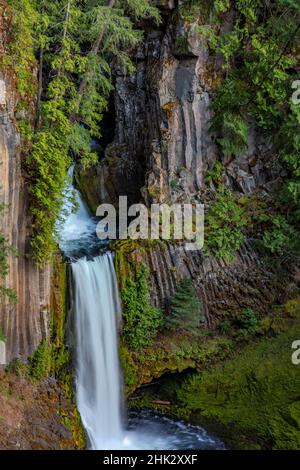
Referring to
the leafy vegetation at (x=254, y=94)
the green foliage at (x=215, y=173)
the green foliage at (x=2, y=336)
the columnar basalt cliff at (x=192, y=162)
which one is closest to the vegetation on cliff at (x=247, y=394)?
the columnar basalt cliff at (x=192, y=162)

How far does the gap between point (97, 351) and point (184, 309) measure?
291 centimetres

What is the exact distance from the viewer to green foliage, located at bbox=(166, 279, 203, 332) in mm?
11945

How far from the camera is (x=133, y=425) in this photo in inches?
423

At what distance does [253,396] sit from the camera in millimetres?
10578

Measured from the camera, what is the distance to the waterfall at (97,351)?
10109 mm

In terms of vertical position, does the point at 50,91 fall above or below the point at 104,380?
above

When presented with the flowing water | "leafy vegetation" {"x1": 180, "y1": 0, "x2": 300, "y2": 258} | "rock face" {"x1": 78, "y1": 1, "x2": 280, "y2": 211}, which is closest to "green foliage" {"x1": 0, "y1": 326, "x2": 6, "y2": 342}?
the flowing water

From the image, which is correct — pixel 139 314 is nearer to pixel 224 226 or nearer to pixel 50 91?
pixel 224 226

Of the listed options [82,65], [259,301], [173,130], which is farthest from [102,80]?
[259,301]

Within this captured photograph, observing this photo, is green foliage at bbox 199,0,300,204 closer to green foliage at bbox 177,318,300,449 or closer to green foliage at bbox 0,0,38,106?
green foliage at bbox 177,318,300,449

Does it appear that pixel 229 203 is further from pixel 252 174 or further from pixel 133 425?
pixel 133 425

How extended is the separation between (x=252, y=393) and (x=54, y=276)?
20.1 ft

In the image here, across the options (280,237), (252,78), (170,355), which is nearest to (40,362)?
(170,355)

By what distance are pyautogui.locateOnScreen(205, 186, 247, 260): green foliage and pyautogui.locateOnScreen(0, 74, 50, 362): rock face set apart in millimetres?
5496
